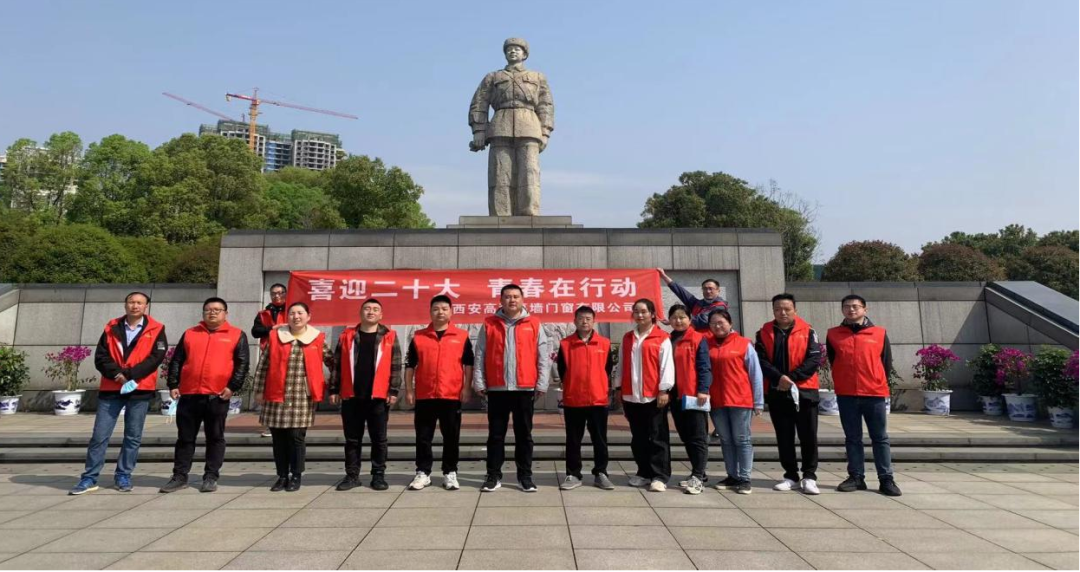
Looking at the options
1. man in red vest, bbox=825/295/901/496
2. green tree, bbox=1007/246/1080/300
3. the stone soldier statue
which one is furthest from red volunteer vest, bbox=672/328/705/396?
green tree, bbox=1007/246/1080/300

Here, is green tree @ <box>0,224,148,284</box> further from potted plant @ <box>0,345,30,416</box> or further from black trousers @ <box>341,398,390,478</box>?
black trousers @ <box>341,398,390,478</box>

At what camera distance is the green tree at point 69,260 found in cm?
1958

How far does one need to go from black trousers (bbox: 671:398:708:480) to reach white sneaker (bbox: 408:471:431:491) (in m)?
2.23

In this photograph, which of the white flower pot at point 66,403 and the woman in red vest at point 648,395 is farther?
the white flower pot at point 66,403

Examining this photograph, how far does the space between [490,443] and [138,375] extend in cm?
305

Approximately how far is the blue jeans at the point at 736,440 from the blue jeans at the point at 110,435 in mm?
4922

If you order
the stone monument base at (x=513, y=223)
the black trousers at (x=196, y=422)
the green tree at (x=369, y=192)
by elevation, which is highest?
the green tree at (x=369, y=192)

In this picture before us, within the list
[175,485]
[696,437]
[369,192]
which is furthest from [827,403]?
[369,192]

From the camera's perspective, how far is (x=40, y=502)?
4.49 metres

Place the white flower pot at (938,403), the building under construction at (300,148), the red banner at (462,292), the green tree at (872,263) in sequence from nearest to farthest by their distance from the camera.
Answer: the red banner at (462,292) < the white flower pot at (938,403) < the green tree at (872,263) < the building under construction at (300,148)

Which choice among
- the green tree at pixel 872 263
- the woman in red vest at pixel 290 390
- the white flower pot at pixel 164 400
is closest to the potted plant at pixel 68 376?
the white flower pot at pixel 164 400

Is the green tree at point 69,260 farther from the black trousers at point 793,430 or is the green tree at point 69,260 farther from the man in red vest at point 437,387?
the black trousers at point 793,430

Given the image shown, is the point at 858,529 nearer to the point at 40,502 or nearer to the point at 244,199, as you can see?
the point at 40,502

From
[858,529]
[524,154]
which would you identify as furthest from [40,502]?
[524,154]
